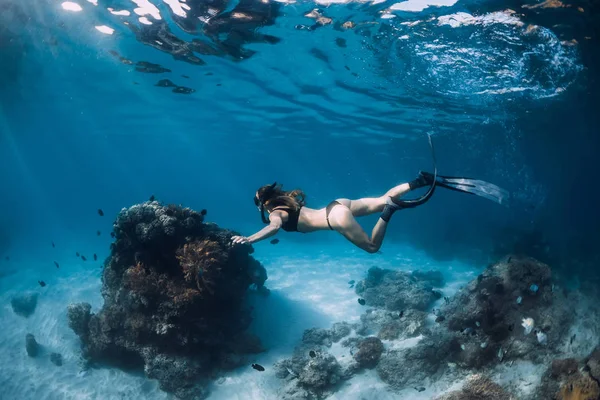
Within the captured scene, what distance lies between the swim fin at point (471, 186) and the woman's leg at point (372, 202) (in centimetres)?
57

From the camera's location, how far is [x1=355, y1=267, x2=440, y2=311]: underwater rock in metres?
13.4

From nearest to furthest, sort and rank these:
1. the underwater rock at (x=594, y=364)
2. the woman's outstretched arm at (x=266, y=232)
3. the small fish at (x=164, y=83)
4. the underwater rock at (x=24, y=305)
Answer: the woman's outstretched arm at (x=266, y=232), the underwater rock at (x=594, y=364), the underwater rock at (x=24, y=305), the small fish at (x=164, y=83)

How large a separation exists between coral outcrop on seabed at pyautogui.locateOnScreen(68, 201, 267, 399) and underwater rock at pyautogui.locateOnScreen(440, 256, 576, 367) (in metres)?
6.37

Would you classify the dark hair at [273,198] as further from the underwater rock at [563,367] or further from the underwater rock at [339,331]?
the underwater rock at [339,331]

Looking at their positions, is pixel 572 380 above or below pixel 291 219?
below

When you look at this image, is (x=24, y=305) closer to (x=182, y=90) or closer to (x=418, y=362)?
(x=182, y=90)

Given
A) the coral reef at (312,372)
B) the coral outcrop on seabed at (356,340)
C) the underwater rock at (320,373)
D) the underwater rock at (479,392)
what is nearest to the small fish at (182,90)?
the coral outcrop on seabed at (356,340)

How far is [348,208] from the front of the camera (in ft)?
23.1

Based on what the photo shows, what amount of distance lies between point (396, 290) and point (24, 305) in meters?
19.6

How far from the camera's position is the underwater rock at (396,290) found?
1337 cm

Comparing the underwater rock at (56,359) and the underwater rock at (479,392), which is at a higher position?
the underwater rock at (479,392)

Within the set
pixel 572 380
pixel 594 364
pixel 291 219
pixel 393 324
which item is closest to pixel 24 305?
pixel 291 219

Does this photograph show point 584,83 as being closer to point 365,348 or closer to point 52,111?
point 365,348

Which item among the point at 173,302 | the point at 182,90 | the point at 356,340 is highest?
the point at 182,90
